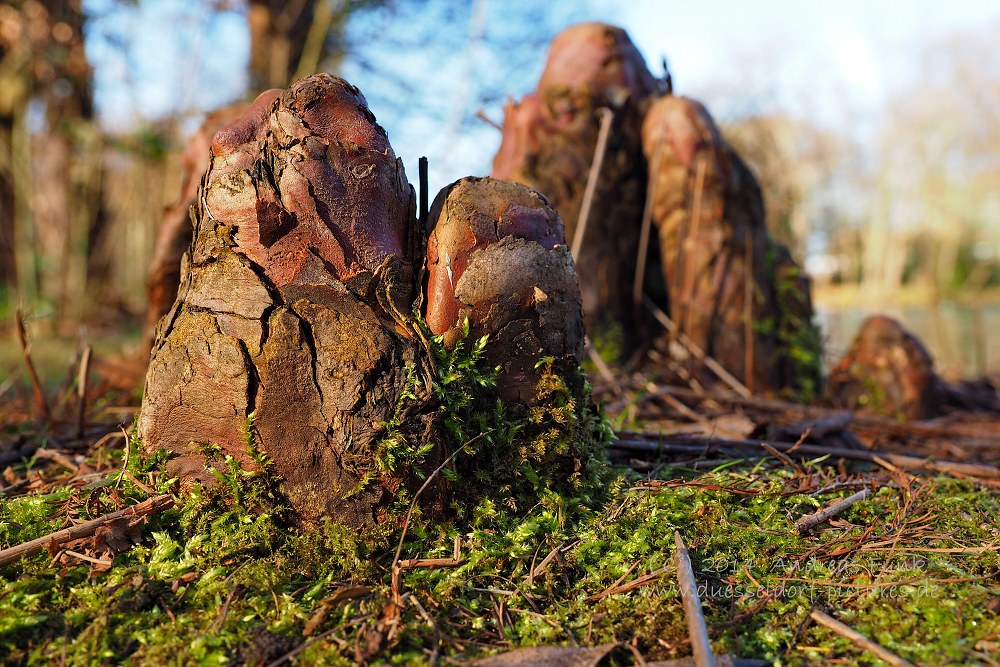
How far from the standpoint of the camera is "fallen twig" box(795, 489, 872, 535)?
1723mm

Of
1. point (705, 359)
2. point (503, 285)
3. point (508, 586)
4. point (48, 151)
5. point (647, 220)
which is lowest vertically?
point (508, 586)

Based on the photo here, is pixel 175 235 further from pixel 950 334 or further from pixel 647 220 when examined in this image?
pixel 950 334

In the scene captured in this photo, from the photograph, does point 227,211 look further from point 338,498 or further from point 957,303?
point 957,303

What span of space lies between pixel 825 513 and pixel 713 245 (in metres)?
2.50

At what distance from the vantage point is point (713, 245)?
401 centimetres

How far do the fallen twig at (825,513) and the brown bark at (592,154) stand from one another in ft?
7.39

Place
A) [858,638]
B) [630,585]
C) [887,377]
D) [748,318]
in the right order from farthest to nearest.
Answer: [887,377] → [748,318] → [630,585] → [858,638]

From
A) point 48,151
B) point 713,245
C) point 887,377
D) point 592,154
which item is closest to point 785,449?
point 713,245

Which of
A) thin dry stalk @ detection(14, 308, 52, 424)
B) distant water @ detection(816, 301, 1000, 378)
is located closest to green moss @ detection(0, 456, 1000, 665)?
thin dry stalk @ detection(14, 308, 52, 424)

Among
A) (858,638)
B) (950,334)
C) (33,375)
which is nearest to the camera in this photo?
(858,638)

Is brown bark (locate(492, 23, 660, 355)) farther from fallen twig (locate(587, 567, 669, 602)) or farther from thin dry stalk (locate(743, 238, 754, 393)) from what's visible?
fallen twig (locate(587, 567, 669, 602))

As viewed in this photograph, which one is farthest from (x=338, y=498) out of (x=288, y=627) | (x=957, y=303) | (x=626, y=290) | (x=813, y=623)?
(x=957, y=303)

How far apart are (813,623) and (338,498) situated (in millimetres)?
1078

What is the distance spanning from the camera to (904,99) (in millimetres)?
27859
